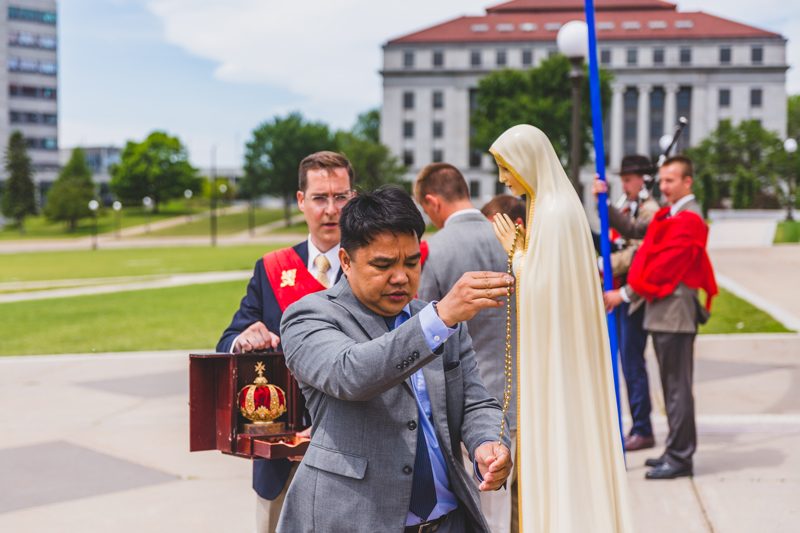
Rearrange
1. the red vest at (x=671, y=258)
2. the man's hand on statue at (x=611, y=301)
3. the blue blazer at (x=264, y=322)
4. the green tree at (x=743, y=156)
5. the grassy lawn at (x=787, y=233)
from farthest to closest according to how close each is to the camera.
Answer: the green tree at (x=743, y=156) → the grassy lawn at (x=787, y=233) → the red vest at (x=671, y=258) → the man's hand on statue at (x=611, y=301) → the blue blazer at (x=264, y=322)

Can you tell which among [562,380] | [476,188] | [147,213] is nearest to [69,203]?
[147,213]

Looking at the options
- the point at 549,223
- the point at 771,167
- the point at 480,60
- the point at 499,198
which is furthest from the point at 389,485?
the point at 480,60

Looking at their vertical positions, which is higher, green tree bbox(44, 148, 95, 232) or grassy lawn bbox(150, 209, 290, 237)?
green tree bbox(44, 148, 95, 232)

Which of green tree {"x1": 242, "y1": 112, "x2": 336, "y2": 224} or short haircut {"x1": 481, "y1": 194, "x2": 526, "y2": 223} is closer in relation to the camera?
short haircut {"x1": 481, "y1": 194, "x2": 526, "y2": 223}

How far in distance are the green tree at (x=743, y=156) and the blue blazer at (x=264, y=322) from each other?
213ft

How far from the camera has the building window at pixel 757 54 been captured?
82625 millimetres

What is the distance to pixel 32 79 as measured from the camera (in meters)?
102

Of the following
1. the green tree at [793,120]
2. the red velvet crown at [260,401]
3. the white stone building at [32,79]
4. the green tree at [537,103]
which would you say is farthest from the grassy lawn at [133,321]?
the white stone building at [32,79]

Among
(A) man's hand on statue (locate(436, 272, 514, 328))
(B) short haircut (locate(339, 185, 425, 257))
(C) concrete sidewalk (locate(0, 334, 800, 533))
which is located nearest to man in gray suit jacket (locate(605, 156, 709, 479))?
(C) concrete sidewalk (locate(0, 334, 800, 533))

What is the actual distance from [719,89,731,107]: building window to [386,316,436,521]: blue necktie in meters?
92.1

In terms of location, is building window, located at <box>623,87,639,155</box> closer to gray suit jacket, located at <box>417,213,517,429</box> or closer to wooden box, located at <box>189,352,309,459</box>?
gray suit jacket, located at <box>417,213,517,429</box>

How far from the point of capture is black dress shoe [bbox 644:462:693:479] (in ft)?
17.6

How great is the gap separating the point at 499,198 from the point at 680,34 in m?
90.5

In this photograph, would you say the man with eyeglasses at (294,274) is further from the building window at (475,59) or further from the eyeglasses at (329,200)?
the building window at (475,59)
